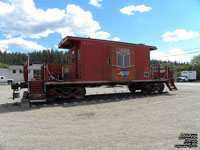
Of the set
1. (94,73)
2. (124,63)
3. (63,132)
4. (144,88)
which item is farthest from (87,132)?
(144,88)

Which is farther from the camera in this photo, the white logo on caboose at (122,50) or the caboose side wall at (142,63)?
the caboose side wall at (142,63)

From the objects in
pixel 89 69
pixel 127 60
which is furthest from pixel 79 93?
pixel 127 60

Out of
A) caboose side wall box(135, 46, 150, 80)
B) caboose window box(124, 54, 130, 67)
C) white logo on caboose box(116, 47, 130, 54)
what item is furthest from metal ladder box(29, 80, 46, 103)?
caboose side wall box(135, 46, 150, 80)

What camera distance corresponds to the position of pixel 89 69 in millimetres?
10227

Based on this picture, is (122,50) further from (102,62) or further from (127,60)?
(102,62)

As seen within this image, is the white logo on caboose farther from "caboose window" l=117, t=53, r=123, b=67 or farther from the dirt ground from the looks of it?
the dirt ground

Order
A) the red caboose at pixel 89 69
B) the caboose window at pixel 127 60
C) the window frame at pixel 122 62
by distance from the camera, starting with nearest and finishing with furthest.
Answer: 1. the red caboose at pixel 89 69
2. the window frame at pixel 122 62
3. the caboose window at pixel 127 60

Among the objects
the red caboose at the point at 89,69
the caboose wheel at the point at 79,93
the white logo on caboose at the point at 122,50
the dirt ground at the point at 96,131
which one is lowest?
the dirt ground at the point at 96,131

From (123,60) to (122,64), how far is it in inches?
11.1

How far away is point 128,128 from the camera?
4.82 m

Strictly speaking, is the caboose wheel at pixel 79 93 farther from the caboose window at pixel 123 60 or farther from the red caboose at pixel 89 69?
the caboose window at pixel 123 60

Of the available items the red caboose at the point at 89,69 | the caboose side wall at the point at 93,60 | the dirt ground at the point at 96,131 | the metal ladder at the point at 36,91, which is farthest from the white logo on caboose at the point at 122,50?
the dirt ground at the point at 96,131

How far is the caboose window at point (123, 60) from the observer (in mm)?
10945

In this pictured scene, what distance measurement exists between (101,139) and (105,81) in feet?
22.0
